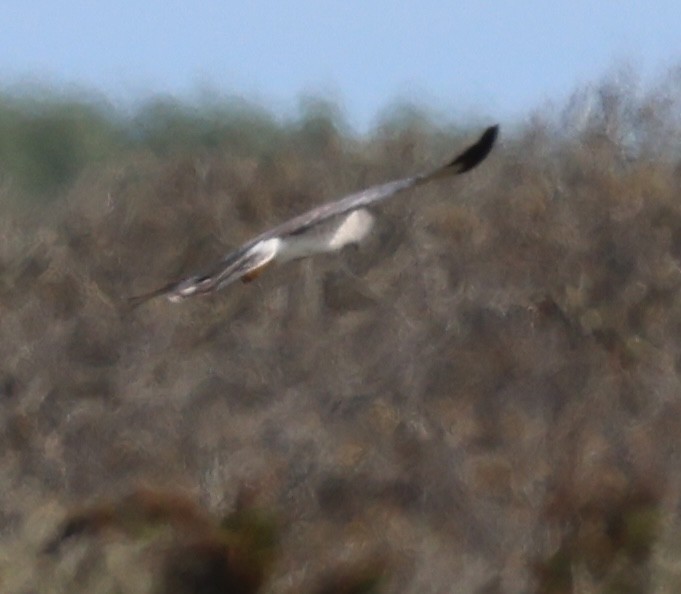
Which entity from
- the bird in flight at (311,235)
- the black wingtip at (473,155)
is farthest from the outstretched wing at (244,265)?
the black wingtip at (473,155)

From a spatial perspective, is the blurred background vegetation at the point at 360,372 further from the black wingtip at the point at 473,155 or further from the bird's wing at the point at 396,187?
the black wingtip at the point at 473,155

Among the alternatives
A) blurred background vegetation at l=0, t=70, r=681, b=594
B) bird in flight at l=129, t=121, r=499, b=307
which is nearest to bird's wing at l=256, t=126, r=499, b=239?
bird in flight at l=129, t=121, r=499, b=307

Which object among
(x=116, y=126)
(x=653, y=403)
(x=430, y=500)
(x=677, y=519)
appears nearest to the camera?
(x=677, y=519)

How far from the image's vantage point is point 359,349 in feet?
51.9

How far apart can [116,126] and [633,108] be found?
Result: 33.5ft

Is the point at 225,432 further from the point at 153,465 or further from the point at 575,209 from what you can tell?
the point at 575,209

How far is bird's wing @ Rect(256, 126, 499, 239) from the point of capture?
7477 millimetres

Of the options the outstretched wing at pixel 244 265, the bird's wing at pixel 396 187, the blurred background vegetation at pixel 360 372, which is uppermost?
the bird's wing at pixel 396 187

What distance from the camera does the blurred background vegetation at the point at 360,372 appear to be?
32.4 feet

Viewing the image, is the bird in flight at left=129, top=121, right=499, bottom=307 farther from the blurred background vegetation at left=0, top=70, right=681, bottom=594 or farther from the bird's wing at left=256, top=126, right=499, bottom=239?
the blurred background vegetation at left=0, top=70, right=681, bottom=594

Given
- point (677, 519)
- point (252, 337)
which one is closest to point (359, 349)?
point (252, 337)

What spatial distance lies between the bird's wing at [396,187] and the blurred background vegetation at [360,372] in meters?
1.47

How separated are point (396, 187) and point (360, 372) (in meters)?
7.65

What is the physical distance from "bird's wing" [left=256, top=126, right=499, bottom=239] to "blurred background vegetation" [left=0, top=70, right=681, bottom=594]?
4.84 feet
